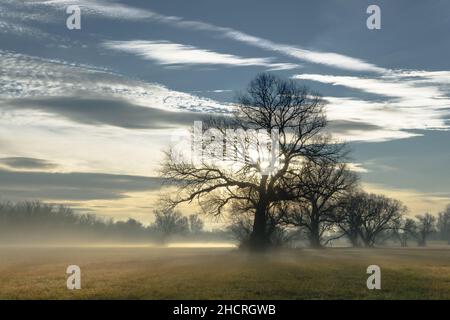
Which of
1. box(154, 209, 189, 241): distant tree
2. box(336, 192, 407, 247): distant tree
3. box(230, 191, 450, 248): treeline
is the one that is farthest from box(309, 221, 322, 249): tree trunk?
box(154, 209, 189, 241): distant tree

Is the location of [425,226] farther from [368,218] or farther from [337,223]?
[337,223]

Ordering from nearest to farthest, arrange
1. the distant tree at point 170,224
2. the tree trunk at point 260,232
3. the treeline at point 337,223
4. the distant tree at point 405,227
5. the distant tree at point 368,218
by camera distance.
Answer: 1. the tree trunk at point 260,232
2. the treeline at point 337,223
3. the distant tree at point 368,218
4. the distant tree at point 405,227
5. the distant tree at point 170,224

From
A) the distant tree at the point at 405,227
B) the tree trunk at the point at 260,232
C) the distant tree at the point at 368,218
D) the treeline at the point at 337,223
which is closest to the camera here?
the tree trunk at the point at 260,232

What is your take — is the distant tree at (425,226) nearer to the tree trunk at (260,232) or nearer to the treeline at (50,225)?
the treeline at (50,225)

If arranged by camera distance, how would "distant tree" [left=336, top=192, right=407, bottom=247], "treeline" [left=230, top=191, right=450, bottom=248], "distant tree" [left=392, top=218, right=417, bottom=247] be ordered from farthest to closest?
"distant tree" [left=392, top=218, right=417, bottom=247], "distant tree" [left=336, top=192, right=407, bottom=247], "treeline" [left=230, top=191, right=450, bottom=248]

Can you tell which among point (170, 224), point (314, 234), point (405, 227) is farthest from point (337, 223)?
point (170, 224)

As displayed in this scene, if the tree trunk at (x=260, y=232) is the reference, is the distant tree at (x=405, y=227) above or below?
below

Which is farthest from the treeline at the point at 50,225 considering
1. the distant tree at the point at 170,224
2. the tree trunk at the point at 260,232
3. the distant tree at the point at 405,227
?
the tree trunk at the point at 260,232

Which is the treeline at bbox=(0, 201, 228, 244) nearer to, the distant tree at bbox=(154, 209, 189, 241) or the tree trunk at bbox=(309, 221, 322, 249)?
the distant tree at bbox=(154, 209, 189, 241)
